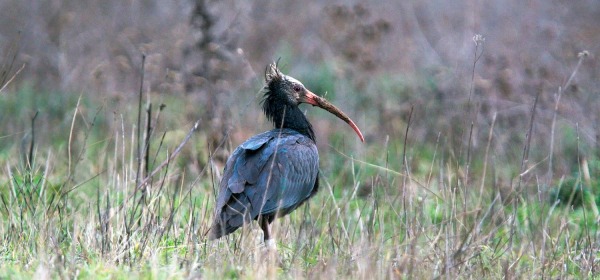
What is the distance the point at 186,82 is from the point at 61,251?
4.80 meters

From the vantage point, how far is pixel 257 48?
13375 mm

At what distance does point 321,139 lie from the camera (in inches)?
405

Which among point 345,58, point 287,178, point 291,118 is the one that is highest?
point 345,58

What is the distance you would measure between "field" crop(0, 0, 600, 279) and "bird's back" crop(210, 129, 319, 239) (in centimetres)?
13

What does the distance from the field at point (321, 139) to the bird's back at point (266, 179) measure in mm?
131

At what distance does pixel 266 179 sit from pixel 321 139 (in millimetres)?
4046

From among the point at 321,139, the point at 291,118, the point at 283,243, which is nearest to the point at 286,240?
the point at 283,243

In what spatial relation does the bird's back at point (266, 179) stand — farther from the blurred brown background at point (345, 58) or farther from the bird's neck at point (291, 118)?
the blurred brown background at point (345, 58)

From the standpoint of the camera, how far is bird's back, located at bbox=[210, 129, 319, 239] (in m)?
6.03

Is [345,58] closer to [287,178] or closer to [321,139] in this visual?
[321,139]

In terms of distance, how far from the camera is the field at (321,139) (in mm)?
5379

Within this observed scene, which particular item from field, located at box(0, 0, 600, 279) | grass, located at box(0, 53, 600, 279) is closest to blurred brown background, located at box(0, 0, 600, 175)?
field, located at box(0, 0, 600, 279)

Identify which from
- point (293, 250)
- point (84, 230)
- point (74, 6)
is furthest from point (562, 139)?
point (74, 6)

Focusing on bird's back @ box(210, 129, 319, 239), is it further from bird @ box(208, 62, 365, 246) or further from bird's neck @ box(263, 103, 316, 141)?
bird's neck @ box(263, 103, 316, 141)
